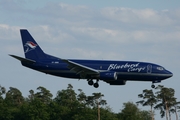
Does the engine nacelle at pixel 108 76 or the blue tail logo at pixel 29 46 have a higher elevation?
the blue tail logo at pixel 29 46

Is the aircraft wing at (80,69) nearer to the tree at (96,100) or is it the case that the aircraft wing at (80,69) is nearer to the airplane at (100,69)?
the airplane at (100,69)

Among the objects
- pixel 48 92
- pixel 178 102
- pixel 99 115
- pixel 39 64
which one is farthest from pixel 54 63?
pixel 48 92

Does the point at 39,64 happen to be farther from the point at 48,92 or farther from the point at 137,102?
the point at 48,92

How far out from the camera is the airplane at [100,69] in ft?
299

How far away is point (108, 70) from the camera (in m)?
92.4

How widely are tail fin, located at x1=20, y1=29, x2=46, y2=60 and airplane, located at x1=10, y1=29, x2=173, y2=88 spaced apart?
0.86 meters

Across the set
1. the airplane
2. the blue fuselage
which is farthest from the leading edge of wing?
the blue fuselage

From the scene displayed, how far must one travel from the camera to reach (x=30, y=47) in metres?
101

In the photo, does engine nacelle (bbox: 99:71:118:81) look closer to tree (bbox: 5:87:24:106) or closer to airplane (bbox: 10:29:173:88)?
airplane (bbox: 10:29:173:88)

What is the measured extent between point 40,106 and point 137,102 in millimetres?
25024

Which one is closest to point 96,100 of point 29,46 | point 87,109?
point 87,109

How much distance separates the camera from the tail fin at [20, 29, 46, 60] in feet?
325

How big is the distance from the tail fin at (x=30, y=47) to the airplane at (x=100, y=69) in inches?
33.7

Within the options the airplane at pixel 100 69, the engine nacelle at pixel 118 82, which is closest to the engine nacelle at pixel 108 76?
the airplane at pixel 100 69
